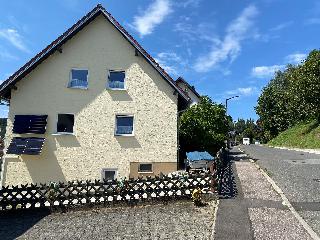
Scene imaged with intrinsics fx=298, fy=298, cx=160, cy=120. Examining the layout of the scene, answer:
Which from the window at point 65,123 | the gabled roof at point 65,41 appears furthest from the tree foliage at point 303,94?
the window at point 65,123

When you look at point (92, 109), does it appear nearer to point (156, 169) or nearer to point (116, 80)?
point (116, 80)

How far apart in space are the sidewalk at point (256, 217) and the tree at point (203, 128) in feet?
42.3

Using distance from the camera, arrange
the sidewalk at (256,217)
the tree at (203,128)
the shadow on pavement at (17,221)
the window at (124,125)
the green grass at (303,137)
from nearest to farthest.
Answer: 1. the sidewalk at (256,217)
2. the shadow on pavement at (17,221)
3. the window at (124,125)
4. the tree at (203,128)
5. the green grass at (303,137)

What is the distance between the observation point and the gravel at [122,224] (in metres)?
9.32

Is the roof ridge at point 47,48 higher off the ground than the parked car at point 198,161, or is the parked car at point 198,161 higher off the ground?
the roof ridge at point 47,48

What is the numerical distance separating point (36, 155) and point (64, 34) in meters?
7.29

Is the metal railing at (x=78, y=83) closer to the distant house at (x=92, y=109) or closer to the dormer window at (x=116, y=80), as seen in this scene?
the distant house at (x=92, y=109)

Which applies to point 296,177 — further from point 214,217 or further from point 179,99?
point 214,217

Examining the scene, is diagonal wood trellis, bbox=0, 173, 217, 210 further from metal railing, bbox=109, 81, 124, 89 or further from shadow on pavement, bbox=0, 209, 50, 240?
metal railing, bbox=109, 81, 124, 89

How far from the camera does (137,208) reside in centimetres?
1224

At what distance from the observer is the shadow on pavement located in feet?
33.0

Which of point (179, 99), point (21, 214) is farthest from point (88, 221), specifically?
point (179, 99)

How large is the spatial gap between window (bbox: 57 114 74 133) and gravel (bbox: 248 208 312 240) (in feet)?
38.3

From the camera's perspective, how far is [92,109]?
18094 millimetres
